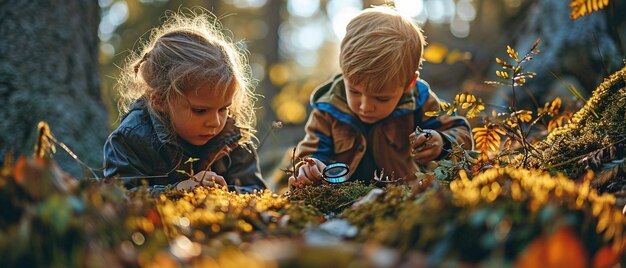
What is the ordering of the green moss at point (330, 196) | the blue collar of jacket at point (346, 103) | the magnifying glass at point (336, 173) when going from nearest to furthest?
the green moss at point (330, 196)
the magnifying glass at point (336, 173)
the blue collar of jacket at point (346, 103)

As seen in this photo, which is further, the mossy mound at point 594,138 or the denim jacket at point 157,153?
the denim jacket at point 157,153

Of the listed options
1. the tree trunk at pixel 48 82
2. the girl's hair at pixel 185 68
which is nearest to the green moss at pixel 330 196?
the girl's hair at pixel 185 68

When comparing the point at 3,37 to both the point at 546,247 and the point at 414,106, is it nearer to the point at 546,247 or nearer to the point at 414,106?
the point at 414,106

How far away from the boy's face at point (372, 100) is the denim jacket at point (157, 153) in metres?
0.91

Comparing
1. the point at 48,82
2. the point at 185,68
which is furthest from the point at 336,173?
the point at 48,82

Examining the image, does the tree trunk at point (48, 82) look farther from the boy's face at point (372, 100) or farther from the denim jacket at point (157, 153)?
the boy's face at point (372, 100)

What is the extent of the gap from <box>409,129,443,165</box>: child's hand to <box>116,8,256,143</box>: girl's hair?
51.6 inches

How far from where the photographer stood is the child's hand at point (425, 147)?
3846 mm

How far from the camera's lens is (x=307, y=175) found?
12.3 ft

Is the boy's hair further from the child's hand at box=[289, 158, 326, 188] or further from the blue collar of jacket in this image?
the child's hand at box=[289, 158, 326, 188]

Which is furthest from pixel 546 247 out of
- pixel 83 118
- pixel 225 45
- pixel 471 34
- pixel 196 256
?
pixel 471 34

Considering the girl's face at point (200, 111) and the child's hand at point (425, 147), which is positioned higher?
the girl's face at point (200, 111)

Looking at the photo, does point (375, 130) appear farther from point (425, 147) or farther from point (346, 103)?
point (425, 147)

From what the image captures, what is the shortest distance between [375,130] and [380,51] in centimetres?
85
